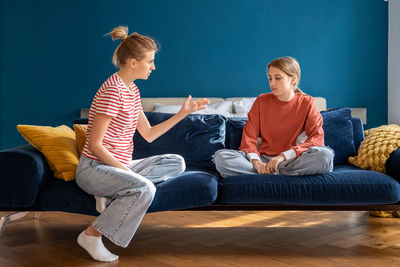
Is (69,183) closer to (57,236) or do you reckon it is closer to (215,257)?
(57,236)

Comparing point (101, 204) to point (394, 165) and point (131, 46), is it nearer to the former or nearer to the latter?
point (131, 46)

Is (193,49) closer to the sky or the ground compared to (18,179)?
closer to the sky

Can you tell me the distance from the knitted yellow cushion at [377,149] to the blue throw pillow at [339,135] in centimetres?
6

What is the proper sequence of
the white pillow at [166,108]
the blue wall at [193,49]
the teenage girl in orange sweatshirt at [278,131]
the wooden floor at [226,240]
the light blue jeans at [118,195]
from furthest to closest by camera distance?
1. the blue wall at [193,49]
2. the white pillow at [166,108]
3. the teenage girl in orange sweatshirt at [278,131]
4. the wooden floor at [226,240]
5. the light blue jeans at [118,195]

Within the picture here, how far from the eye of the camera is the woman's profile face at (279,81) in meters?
2.66

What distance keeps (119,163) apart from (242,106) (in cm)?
193

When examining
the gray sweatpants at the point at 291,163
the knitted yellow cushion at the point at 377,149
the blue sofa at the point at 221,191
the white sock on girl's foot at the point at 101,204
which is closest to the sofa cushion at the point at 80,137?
the blue sofa at the point at 221,191

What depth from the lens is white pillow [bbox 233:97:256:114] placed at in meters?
3.95

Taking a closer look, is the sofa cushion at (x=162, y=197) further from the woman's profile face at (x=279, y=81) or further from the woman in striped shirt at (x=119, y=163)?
the woman's profile face at (x=279, y=81)

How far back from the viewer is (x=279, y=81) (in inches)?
105

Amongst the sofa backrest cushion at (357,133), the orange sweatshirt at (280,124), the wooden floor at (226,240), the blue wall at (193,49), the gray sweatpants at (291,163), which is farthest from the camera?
the blue wall at (193,49)

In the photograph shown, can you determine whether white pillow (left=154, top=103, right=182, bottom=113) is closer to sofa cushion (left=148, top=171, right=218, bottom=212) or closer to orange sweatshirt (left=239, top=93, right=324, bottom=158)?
orange sweatshirt (left=239, top=93, right=324, bottom=158)

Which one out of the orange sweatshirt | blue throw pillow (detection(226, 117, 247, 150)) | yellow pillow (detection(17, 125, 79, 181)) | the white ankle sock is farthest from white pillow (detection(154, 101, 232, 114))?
the white ankle sock

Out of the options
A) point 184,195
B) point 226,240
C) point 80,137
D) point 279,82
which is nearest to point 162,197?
point 184,195
